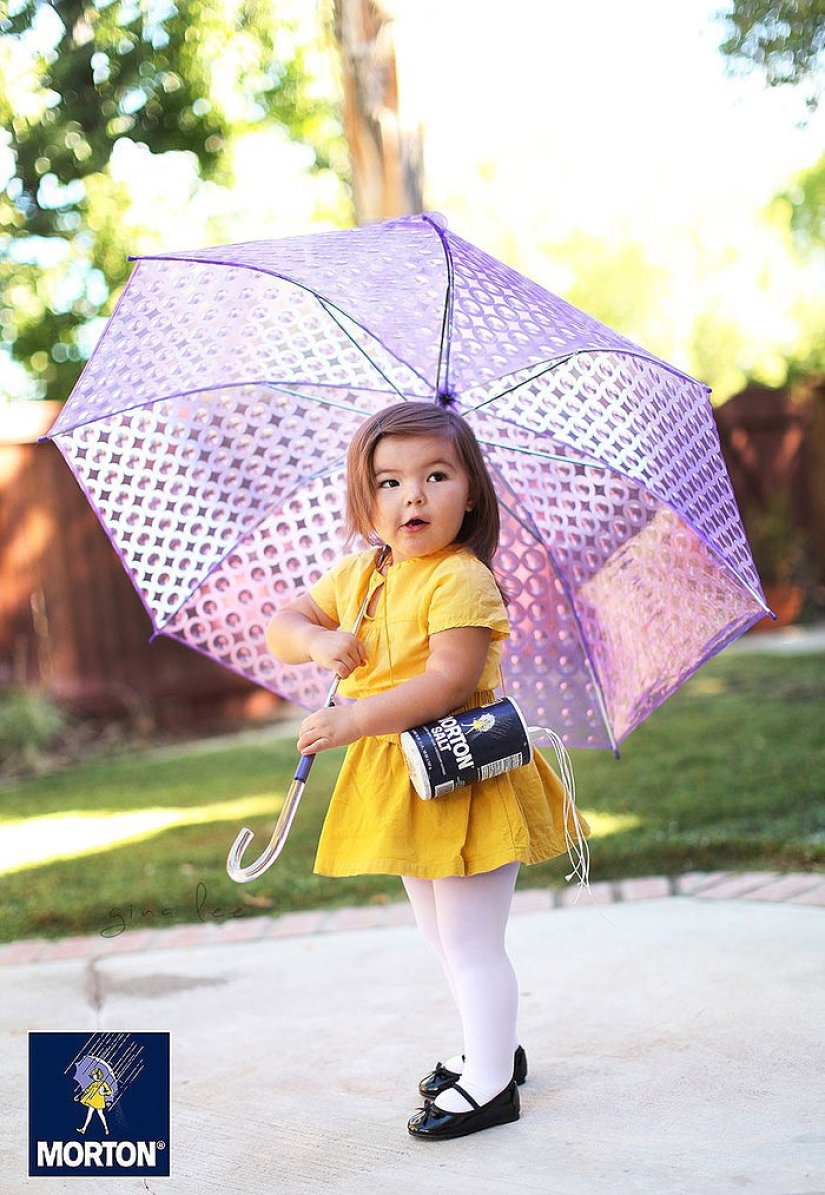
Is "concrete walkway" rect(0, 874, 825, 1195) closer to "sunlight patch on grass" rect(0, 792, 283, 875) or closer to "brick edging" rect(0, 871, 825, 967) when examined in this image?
"brick edging" rect(0, 871, 825, 967)

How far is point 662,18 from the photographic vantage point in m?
9.27

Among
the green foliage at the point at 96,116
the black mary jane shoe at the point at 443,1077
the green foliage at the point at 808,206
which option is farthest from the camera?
the green foliage at the point at 808,206

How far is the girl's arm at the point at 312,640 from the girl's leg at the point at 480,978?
450 mm

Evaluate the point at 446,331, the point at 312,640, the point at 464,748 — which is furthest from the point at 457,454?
the point at 464,748

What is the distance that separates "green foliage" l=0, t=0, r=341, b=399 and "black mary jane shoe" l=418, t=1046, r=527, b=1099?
8276 millimetres

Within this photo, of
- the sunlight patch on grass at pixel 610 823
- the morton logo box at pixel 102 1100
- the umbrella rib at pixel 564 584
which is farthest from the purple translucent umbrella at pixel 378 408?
the sunlight patch on grass at pixel 610 823

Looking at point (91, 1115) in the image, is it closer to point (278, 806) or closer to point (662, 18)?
point (278, 806)

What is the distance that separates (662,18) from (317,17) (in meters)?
3.21

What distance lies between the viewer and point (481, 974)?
247 cm

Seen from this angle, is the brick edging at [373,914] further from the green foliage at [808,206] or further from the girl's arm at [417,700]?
the green foliage at [808,206]

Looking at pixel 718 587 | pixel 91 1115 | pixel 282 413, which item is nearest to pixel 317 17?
pixel 282 413

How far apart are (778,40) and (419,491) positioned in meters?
2.98

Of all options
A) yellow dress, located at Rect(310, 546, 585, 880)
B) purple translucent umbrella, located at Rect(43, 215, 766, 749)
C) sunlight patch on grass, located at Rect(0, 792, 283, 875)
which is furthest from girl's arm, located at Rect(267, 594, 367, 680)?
sunlight patch on grass, located at Rect(0, 792, 283, 875)

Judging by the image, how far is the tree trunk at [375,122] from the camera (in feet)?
24.5
